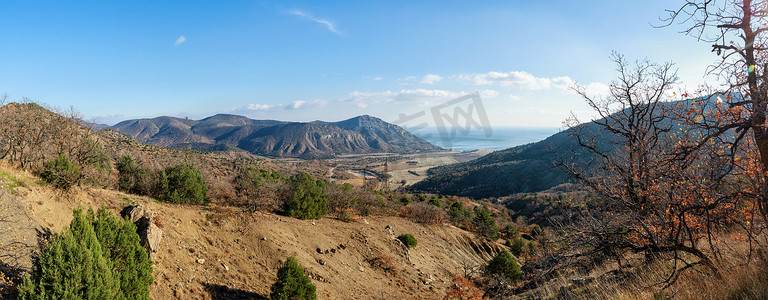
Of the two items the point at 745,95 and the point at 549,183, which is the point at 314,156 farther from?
the point at 745,95

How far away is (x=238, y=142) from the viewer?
193 metres

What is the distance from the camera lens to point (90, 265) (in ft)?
18.6

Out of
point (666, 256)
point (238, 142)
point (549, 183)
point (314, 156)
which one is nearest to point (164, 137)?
point (238, 142)

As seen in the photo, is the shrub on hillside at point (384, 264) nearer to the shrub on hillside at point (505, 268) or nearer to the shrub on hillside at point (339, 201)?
the shrub on hillside at point (339, 201)

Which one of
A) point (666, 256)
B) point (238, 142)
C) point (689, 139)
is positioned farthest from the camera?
point (238, 142)

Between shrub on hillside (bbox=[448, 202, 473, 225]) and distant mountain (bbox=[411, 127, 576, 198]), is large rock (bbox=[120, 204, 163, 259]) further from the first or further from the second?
distant mountain (bbox=[411, 127, 576, 198])

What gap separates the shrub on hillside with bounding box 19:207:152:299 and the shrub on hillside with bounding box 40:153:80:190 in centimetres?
417

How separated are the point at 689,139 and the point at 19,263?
14.1 meters

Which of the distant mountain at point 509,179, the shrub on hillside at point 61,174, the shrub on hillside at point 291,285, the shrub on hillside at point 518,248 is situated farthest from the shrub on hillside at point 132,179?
the distant mountain at point 509,179

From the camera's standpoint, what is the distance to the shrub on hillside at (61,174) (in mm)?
9766

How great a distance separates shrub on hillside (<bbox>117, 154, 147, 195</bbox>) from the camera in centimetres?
1662

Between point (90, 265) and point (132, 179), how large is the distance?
14.2 metres

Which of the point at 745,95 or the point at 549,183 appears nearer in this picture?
the point at 745,95

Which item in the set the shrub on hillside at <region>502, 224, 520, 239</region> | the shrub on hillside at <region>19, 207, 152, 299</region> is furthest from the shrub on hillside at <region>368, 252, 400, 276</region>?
the shrub on hillside at <region>502, 224, 520, 239</region>
